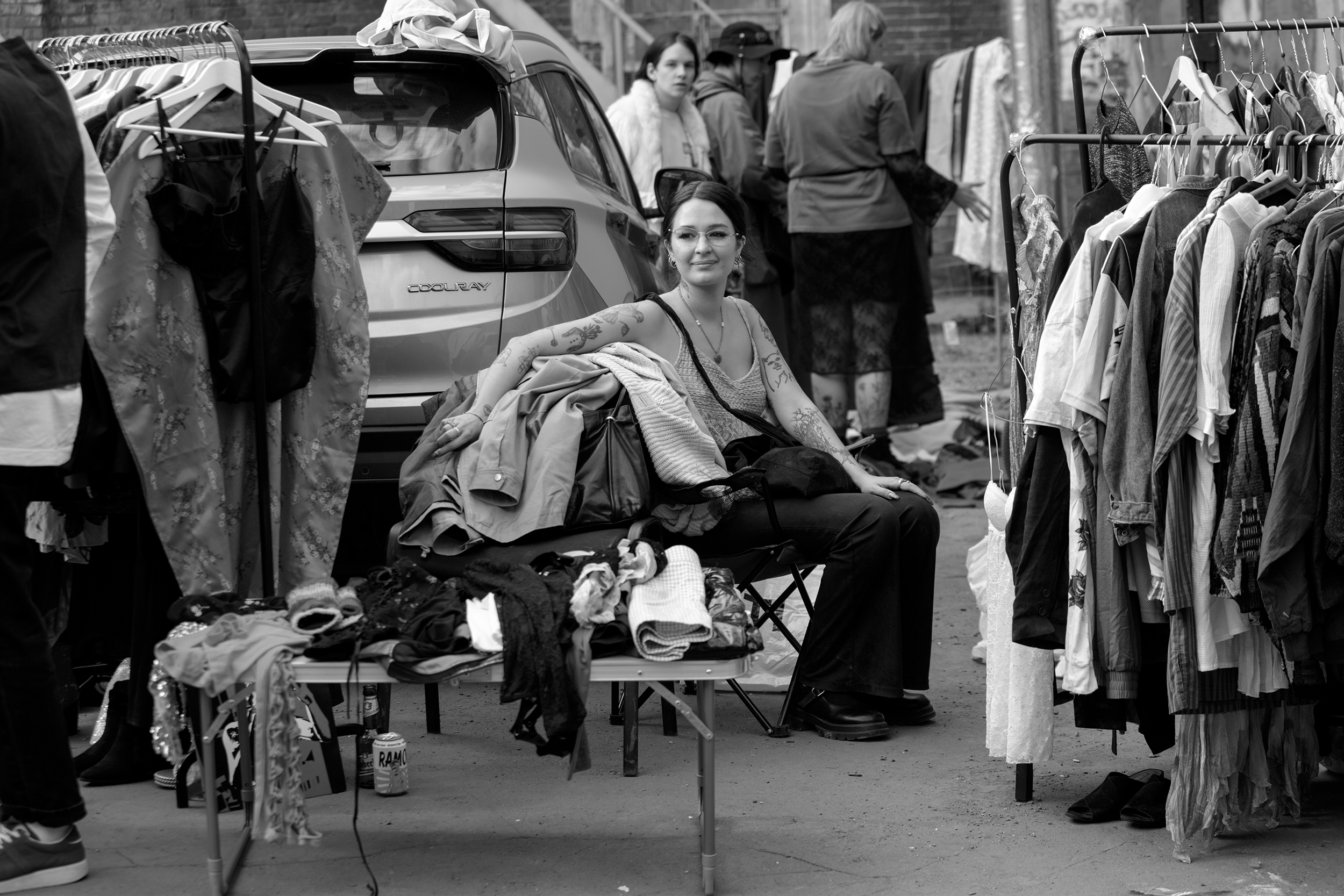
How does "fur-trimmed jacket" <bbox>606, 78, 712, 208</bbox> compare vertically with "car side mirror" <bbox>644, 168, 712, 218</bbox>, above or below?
above

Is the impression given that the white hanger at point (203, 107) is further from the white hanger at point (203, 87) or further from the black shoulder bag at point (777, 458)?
the black shoulder bag at point (777, 458)

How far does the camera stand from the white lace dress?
3805 millimetres

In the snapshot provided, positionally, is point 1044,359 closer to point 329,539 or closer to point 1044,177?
point 329,539

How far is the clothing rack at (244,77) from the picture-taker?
12.3 feet

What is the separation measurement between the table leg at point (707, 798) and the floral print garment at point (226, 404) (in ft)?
4.22

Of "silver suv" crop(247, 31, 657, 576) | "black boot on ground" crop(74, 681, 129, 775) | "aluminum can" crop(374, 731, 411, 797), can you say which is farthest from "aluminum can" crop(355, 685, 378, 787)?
"silver suv" crop(247, 31, 657, 576)

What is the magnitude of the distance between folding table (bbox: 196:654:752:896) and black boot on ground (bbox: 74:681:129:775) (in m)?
0.98

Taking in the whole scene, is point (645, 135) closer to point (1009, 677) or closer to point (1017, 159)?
point (1017, 159)

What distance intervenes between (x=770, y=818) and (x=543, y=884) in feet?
2.24

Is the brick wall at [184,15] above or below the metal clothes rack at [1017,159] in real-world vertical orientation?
above

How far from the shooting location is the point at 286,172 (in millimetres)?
3920

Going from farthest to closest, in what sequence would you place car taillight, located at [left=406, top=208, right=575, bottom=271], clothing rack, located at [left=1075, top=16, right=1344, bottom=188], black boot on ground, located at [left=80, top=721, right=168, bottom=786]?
car taillight, located at [left=406, top=208, right=575, bottom=271]
black boot on ground, located at [left=80, top=721, right=168, bottom=786]
clothing rack, located at [left=1075, top=16, right=1344, bottom=188]

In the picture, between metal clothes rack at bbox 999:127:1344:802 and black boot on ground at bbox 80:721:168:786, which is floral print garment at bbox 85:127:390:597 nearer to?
black boot on ground at bbox 80:721:168:786

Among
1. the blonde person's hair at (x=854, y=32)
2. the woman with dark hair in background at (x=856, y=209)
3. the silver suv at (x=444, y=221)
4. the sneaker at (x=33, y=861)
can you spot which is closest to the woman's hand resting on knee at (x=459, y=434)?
the silver suv at (x=444, y=221)
